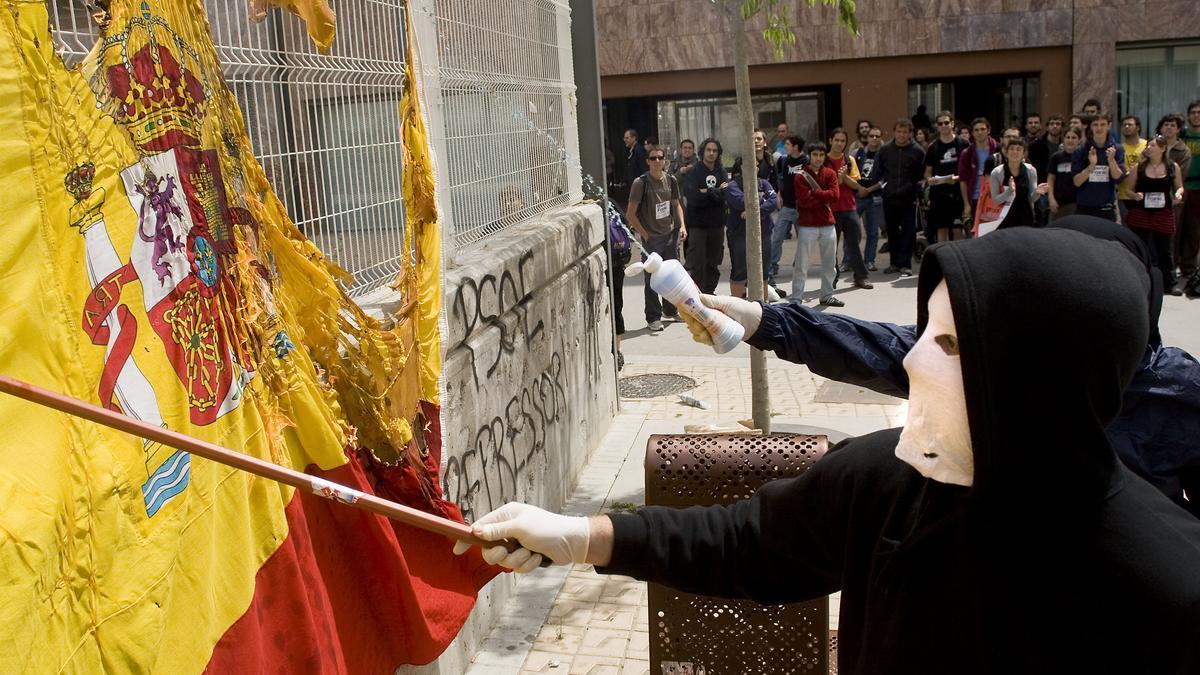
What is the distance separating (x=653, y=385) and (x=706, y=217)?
2.83m

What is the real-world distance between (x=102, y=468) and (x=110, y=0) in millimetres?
976

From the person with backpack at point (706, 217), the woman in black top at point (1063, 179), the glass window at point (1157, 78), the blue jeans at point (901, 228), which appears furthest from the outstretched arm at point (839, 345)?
the glass window at point (1157, 78)

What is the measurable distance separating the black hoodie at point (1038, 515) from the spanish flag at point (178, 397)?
141cm

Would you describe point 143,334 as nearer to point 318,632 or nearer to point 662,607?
point 318,632

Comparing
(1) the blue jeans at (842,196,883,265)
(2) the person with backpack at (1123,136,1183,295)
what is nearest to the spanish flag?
(2) the person with backpack at (1123,136,1183,295)

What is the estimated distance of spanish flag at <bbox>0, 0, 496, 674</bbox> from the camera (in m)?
1.88

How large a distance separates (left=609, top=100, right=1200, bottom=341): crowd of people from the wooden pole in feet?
28.4

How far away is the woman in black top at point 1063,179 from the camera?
11547mm

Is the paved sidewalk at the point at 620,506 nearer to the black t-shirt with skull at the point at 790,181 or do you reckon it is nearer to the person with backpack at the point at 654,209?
the person with backpack at the point at 654,209

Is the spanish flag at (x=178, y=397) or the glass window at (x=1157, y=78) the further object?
the glass window at (x=1157, y=78)

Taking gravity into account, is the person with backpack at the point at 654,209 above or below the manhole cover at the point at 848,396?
above

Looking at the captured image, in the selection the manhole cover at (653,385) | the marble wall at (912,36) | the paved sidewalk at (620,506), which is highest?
the marble wall at (912,36)

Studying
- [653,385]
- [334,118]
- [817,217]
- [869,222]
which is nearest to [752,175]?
[653,385]

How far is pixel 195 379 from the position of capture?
2344 millimetres
